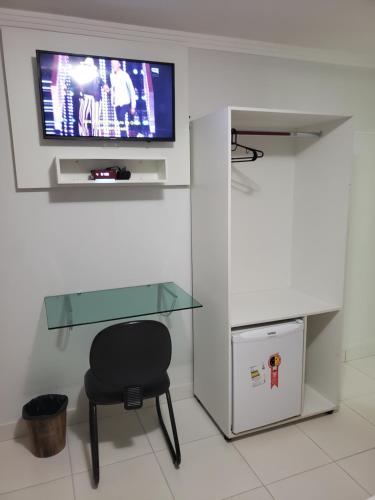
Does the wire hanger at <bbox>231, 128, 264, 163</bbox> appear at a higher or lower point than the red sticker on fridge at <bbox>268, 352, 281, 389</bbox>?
higher

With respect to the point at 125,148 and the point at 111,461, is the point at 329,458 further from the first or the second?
the point at 125,148

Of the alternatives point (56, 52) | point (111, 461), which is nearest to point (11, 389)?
point (111, 461)

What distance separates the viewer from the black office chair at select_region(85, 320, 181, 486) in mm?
1807

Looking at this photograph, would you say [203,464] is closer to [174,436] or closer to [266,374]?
[174,436]

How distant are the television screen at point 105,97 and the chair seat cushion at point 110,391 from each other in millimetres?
1326

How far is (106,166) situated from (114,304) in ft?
2.62

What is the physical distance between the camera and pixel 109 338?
1.79 metres

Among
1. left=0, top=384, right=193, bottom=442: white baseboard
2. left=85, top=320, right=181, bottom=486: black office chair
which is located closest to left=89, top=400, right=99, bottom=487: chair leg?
left=85, top=320, right=181, bottom=486: black office chair

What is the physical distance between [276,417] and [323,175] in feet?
5.02

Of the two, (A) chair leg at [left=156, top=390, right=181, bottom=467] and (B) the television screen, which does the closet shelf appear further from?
(B) the television screen

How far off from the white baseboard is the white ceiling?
225 cm

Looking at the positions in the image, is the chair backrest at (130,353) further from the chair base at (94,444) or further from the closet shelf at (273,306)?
the closet shelf at (273,306)

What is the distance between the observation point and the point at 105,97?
2113 millimetres

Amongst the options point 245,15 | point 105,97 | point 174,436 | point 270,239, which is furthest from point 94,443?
point 245,15
